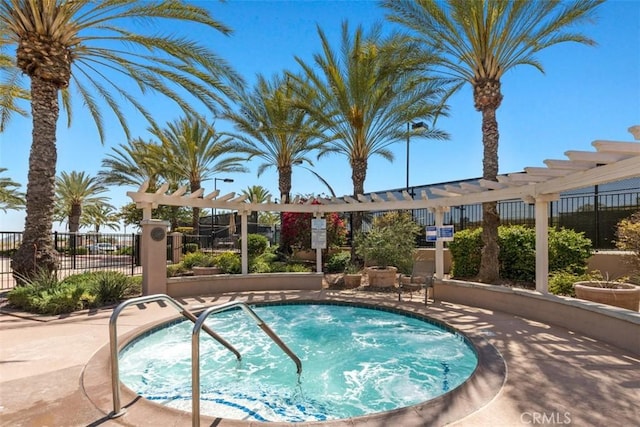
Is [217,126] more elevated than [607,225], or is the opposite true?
[217,126]

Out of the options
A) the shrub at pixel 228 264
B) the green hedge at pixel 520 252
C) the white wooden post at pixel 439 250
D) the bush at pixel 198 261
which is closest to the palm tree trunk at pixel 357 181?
the green hedge at pixel 520 252

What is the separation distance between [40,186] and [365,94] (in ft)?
32.2

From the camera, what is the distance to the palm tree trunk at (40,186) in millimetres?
8734

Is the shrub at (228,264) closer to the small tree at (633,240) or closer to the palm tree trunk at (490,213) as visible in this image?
the palm tree trunk at (490,213)

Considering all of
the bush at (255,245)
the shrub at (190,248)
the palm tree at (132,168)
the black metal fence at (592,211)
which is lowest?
the shrub at (190,248)

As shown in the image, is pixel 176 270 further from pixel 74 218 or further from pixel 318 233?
pixel 74 218

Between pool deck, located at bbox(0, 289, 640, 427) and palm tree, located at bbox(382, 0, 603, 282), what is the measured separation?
438 centimetres

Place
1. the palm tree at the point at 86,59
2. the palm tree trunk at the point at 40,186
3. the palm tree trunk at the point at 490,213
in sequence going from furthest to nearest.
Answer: the palm tree trunk at the point at 490,213
the palm tree trunk at the point at 40,186
the palm tree at the point at 86,59

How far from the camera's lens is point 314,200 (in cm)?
1355

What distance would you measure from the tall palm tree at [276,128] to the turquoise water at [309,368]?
6.10 meters

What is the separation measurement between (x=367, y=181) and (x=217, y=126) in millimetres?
8650

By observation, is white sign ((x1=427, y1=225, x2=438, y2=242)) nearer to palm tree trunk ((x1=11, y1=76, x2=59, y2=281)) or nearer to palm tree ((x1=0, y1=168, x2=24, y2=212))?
palm tree trunk ((x1=11, y1=76, x2=59, y2=281))

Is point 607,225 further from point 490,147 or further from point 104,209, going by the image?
point 104,209

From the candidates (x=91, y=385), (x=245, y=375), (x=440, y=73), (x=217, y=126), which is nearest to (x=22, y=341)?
(x=91, y=385)
